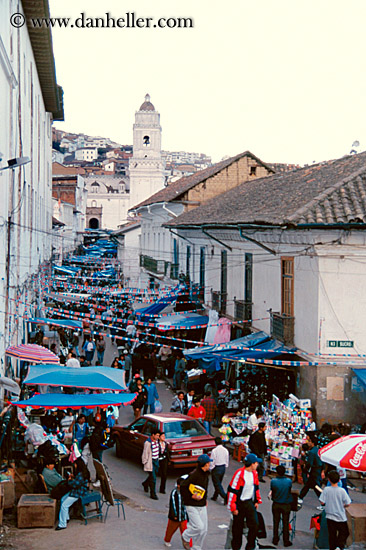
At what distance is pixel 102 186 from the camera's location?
141000 mm

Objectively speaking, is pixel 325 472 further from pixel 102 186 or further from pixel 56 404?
pixel 102 186

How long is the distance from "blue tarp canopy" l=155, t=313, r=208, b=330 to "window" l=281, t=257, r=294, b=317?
665 cm

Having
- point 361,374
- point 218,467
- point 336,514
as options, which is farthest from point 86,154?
point 336,514

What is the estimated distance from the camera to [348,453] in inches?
376

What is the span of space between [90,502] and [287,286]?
26.5 ft

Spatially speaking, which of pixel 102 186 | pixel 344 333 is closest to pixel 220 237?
pixel 344 333

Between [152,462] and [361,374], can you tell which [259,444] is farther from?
[361,374]

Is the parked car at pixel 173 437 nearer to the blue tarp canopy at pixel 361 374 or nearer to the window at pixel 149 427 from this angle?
the window at pixel 149 427

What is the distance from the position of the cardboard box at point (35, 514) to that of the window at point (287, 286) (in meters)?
8.17

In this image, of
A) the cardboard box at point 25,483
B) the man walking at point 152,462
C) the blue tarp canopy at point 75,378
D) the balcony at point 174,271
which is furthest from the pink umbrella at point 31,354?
the balcony at point 174,271

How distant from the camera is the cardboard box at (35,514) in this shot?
9.82 metres

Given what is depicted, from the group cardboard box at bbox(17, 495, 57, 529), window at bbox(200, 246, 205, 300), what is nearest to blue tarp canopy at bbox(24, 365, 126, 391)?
cardboard box at bbox(17, 495, 57, 529)

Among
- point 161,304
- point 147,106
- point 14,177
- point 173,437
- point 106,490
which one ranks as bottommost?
point 106,490

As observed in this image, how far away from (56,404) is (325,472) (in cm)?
476
